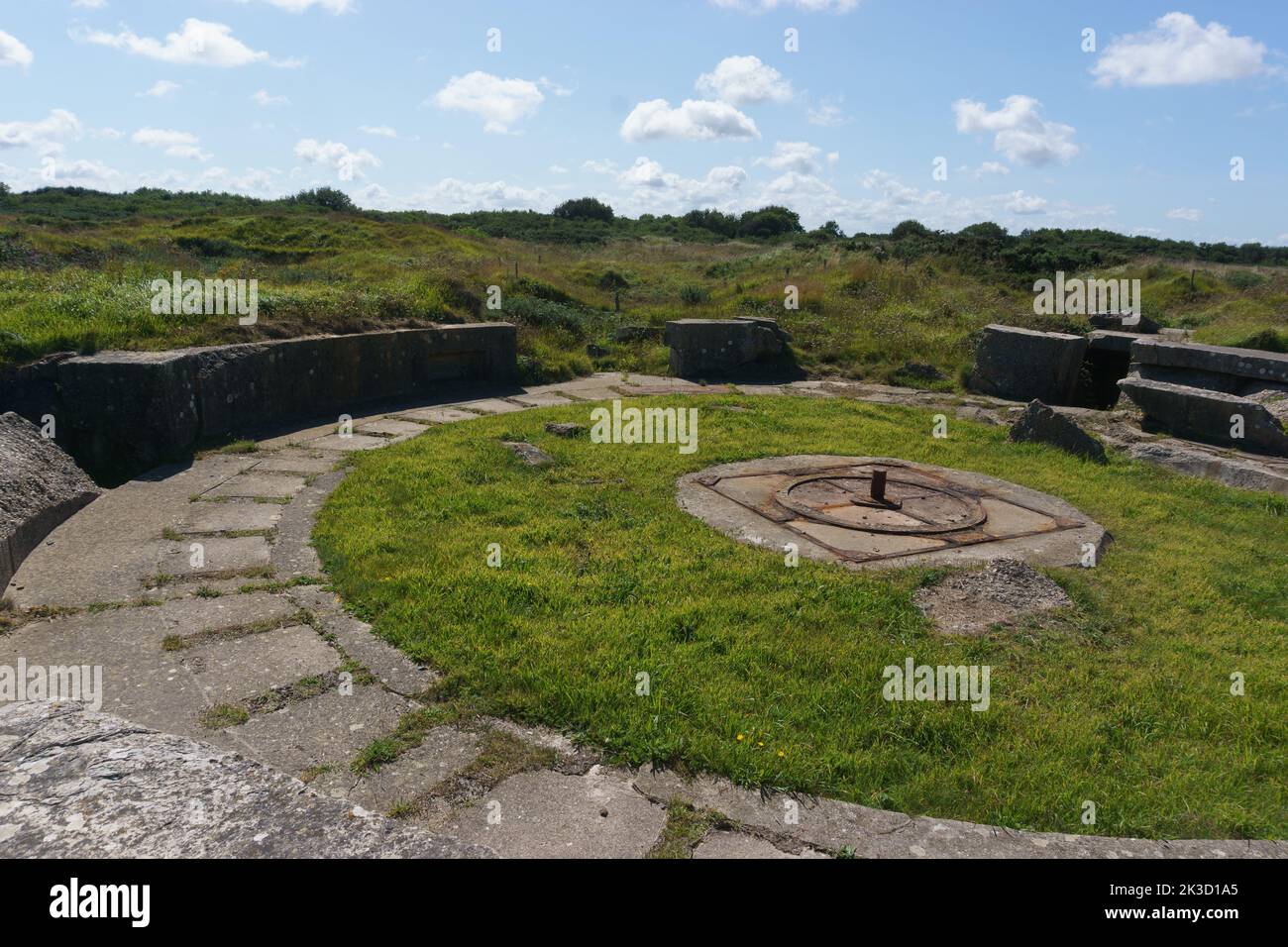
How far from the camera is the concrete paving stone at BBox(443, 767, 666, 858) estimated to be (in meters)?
2.53

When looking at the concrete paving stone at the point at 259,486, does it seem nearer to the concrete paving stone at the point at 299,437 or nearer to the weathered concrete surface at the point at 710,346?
the concrete paving stone at the point at 299,437

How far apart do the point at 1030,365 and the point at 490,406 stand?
7.19 metres

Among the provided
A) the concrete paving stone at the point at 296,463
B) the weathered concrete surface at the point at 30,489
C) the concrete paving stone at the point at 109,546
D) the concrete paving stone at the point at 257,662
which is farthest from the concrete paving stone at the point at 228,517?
the concrete paving stone at the point at 257,662

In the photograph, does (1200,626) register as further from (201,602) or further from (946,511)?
(201,602)

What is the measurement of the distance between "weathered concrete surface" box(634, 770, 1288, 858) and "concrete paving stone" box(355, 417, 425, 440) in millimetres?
5976

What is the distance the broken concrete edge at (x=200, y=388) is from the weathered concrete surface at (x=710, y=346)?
354 centimetres

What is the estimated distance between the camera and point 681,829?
104 inches

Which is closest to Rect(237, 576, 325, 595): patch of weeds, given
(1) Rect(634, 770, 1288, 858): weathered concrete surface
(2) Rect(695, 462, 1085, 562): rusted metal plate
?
(1) Rect(634, 770, 1288, 858): weathered concrete surface

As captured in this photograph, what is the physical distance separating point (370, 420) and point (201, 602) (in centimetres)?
465

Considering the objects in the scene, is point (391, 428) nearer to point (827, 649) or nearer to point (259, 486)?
point (259, 486)

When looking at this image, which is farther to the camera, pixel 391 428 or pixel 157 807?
pixel 391 428

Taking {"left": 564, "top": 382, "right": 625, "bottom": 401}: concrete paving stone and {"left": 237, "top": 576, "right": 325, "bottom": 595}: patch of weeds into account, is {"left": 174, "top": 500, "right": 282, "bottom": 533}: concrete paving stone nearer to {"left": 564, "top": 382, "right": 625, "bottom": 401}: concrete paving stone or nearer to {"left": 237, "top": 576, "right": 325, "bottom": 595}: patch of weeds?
{"left": 237, "top": 576, "right": 325, "bottom": 595}: patch of weeds

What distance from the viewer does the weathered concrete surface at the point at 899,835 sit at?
2541 mm

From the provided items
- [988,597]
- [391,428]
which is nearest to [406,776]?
[988,597]
